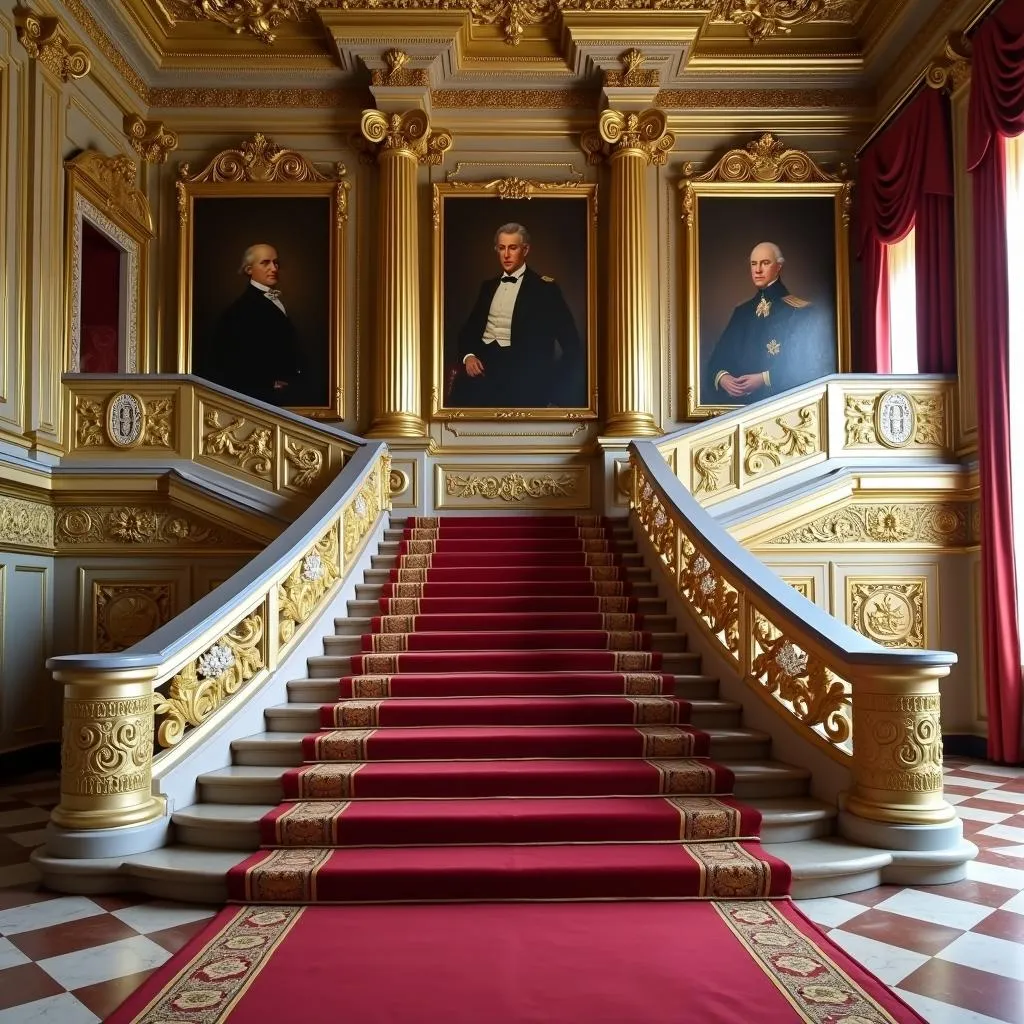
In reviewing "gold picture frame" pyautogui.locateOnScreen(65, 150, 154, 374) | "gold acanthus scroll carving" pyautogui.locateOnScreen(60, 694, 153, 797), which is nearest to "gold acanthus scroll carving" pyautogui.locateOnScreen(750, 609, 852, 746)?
"gold acanthus scroll carving" pyautogui.locateOnScreen(60, 694, 153, 797)

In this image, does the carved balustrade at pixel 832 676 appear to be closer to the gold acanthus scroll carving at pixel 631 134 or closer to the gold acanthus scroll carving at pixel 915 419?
the gold acanthus scroll carving at pixel 915 419

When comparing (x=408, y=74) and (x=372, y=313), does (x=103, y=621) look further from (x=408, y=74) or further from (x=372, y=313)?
(x=408, y=74)

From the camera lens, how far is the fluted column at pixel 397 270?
29.1 ft

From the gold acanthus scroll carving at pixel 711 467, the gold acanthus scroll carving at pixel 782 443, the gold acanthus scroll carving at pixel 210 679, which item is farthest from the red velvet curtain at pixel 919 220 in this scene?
the gold acanthus scroll carving at pixel 210 679

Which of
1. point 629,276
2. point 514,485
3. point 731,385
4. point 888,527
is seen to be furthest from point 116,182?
point 888,527

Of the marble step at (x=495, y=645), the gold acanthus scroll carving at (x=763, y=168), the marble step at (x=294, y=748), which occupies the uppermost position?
the gold acanthus scroll carving at (x=763, y=168)

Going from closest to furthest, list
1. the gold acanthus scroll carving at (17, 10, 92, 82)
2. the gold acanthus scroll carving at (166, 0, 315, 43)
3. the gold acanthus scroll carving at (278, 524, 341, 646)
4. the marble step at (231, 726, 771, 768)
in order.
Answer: the marble step at (231, 726, 771, 768) < the gold acanthus scroll carving at (278, 524, 341, 646) < the gold acanthus scroll carving at (17, 10, 92, 82) < the gold acanthus scroll carving at (166, 0, 315, 43)

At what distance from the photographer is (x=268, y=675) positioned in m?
4.93

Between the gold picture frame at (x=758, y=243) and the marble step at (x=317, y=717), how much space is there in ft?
15.8

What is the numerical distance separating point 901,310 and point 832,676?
5.35m

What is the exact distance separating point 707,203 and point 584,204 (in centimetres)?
128

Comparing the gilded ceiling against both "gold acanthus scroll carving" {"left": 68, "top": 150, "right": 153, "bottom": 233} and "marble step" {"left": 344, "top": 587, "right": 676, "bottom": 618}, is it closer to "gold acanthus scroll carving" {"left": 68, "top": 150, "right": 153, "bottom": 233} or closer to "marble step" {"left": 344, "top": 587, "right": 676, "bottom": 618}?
"gold acanthus scroll carving" {"left": 68, "top": 150, "right": 153, "bottom": 233}

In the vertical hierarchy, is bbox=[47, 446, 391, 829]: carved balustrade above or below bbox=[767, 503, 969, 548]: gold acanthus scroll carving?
below

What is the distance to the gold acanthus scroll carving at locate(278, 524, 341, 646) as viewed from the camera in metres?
5.27
